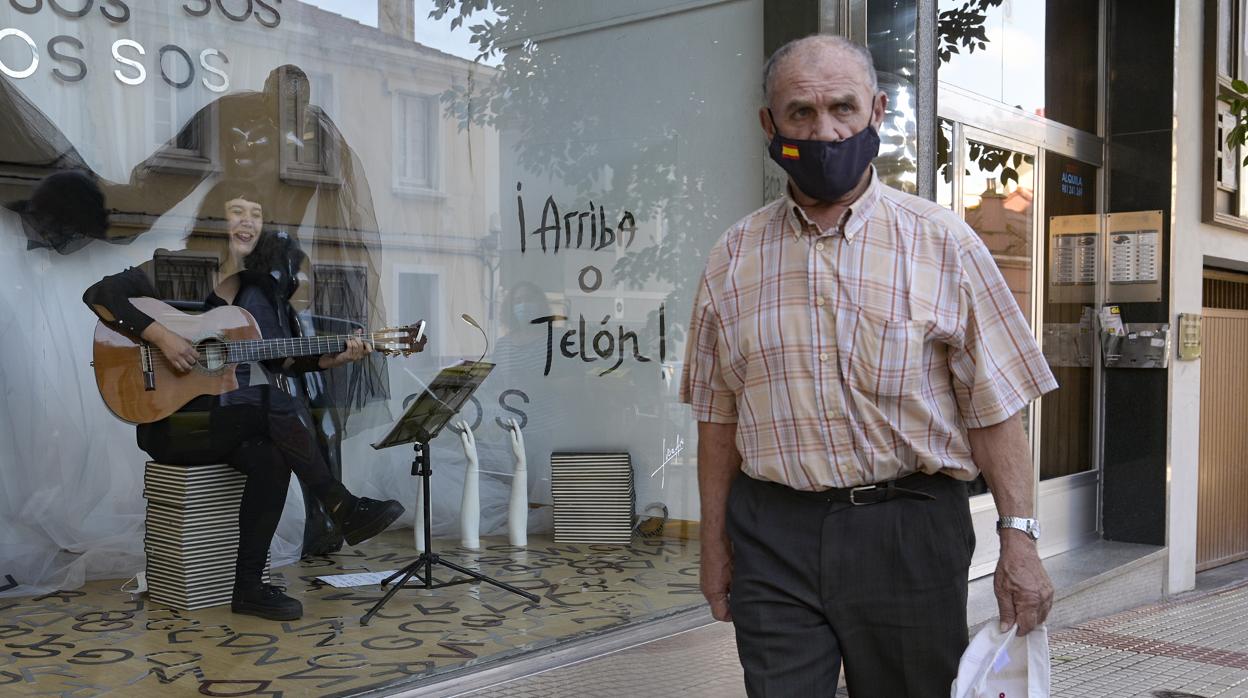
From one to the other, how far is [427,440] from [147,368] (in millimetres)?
1157

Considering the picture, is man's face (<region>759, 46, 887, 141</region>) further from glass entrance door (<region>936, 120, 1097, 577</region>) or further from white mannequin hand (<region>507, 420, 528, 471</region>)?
white mannequin hand (<region>507, 420, 528, 471</region>)

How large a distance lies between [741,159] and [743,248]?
3107mm

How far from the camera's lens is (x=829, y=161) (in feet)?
6.95

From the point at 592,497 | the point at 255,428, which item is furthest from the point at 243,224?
the point at 592,497

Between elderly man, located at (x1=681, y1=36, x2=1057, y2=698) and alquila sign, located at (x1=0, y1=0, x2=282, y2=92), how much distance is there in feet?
13.3

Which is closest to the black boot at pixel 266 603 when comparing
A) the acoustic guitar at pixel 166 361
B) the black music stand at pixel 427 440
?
the black music stand at pixel 427 440

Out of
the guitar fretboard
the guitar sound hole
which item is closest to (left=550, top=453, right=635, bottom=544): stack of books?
the guitar fretboard

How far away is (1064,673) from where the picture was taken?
4.59 meters

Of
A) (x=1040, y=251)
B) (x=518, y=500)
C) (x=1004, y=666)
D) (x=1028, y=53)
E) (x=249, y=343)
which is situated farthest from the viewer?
(x=1040, y=251)

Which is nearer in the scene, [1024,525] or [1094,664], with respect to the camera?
[1024,525]

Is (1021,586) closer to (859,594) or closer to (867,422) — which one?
(859,594)

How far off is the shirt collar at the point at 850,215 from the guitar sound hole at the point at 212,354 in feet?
11.0

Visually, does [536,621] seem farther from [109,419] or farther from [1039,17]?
[1039,17]

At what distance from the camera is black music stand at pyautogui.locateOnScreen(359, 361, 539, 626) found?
4.77 meters
